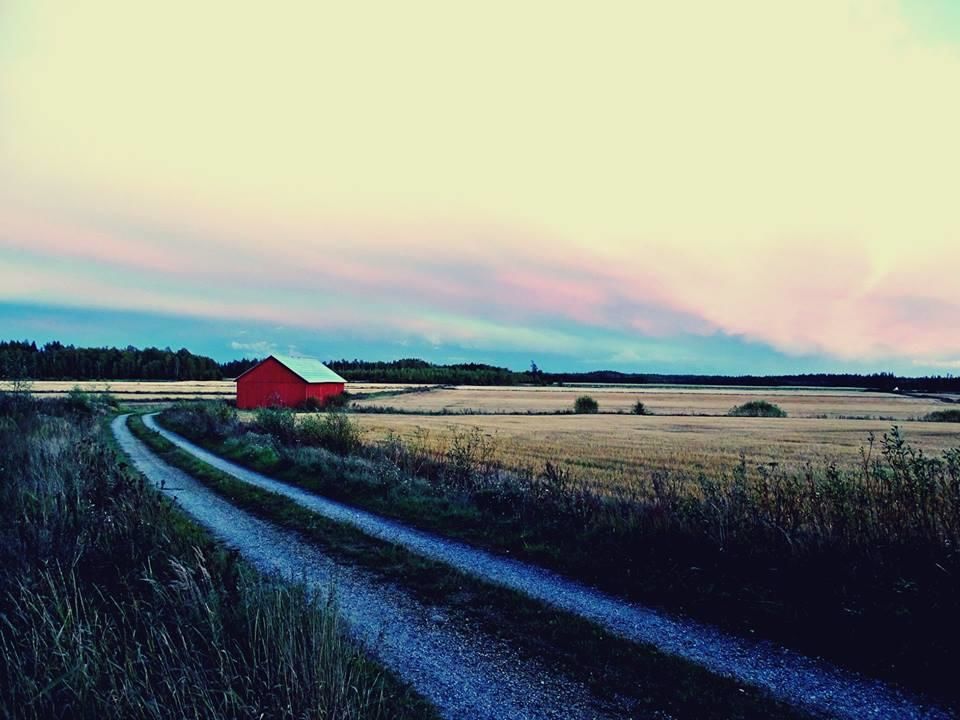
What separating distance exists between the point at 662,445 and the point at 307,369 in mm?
53677

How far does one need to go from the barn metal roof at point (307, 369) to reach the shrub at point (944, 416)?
6655 centimetres

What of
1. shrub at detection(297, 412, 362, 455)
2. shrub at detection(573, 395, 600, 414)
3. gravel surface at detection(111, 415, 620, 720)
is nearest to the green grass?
gravel surface at detection(111, 415, 620, 720)

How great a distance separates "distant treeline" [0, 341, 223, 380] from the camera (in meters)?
136

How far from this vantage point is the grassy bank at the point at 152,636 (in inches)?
169

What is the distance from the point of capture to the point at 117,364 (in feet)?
469

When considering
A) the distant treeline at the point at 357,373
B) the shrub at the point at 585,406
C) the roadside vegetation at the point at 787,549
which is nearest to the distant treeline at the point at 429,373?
the distant treeline at the point at 357,373

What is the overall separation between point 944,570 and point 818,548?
1467mm

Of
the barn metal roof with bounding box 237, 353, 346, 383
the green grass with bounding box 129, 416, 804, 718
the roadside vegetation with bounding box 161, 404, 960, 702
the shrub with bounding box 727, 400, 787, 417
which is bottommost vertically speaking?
the shrub with bounding box 727, 400, 787, 417

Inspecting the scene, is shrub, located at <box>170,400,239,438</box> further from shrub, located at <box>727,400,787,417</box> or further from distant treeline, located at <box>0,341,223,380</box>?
distant treeline, located at <box>0,341,223,380</box>

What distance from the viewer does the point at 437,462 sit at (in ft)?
58.5

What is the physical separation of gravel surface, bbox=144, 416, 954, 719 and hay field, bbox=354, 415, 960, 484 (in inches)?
312

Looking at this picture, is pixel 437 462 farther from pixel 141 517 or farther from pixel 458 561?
pixel 141 517

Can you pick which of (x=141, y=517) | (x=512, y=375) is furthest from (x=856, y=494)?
(x=512, y=375)

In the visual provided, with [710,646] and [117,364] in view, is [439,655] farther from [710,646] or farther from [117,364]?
[117,364]
